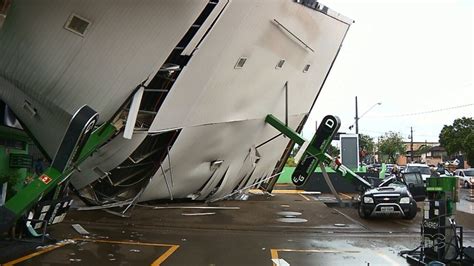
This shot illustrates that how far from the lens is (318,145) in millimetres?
15539

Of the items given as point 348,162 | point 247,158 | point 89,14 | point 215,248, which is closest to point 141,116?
point 89,14

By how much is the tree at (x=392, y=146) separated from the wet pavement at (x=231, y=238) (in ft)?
238

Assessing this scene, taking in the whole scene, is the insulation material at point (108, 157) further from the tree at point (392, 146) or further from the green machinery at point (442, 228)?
the tree at point (392, 146)

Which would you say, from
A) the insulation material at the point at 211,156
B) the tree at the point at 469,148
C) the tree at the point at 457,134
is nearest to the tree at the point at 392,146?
the tree at the point at 457,134

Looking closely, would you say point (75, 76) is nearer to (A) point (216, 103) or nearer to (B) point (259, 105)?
(A) point (216, 103)

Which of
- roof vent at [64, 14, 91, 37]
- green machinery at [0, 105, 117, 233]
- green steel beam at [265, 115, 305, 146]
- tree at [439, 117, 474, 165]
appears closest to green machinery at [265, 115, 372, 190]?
green steel beam at [265, 115, 305, 146]

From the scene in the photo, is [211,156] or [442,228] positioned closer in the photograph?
[442,228]

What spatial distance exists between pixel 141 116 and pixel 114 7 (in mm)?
3354

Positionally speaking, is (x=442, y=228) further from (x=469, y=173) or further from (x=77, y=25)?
(x=469, y=173)

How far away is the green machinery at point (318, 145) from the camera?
50.5 feet

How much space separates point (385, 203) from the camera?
13.2m

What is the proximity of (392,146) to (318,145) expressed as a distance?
74.3 meters

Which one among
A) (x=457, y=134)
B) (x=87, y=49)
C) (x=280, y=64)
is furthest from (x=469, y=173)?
(x=87, y=49)

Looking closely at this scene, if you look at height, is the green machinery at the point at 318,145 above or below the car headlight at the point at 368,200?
above
